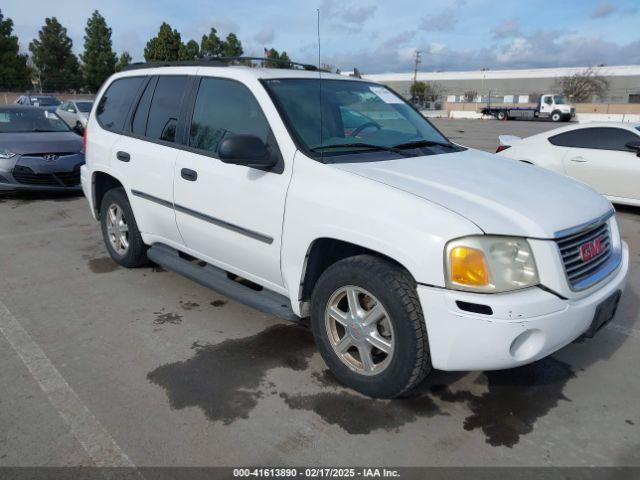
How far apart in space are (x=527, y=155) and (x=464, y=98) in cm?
8236

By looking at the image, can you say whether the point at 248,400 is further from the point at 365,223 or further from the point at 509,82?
the point at 509,82

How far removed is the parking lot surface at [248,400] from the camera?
2.59m

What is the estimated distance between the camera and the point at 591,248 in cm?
289

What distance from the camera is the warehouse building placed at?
2975 inches

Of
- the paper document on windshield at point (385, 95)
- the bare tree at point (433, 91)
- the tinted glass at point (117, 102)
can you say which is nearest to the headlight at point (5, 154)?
the tinted glass at point (117, 102)

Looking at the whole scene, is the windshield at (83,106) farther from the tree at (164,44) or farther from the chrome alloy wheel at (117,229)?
the tree at (164,44)

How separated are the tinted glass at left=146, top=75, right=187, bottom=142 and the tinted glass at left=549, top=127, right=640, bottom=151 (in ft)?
20.8

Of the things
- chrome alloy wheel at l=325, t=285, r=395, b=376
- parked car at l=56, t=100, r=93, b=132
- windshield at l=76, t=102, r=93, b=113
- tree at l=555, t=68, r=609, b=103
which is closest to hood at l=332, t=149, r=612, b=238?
chrome alloy wheel at l=325, t=285, r=395, b=376

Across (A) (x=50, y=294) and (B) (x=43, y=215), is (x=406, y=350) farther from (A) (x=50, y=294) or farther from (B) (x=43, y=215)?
(B) (x=43, y=215)

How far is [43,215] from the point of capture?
757cm

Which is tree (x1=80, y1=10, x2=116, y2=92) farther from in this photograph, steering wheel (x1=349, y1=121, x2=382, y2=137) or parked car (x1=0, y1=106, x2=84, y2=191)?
steering wheel (x1=349, y1=121, x2=382, y2=137)

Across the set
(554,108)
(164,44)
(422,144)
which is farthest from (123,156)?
(164,44)

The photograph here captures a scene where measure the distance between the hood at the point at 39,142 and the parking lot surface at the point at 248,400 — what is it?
460cm

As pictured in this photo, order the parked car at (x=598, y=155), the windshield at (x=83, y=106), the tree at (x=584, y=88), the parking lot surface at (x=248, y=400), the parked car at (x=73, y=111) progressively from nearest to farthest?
the parking lot surface at (x=248, y=400), the parked car at (x=598, y=155), the parked car at (x=73, y=111), the windshield at (x=83, y=106), the tree at (x=584, y=88)
